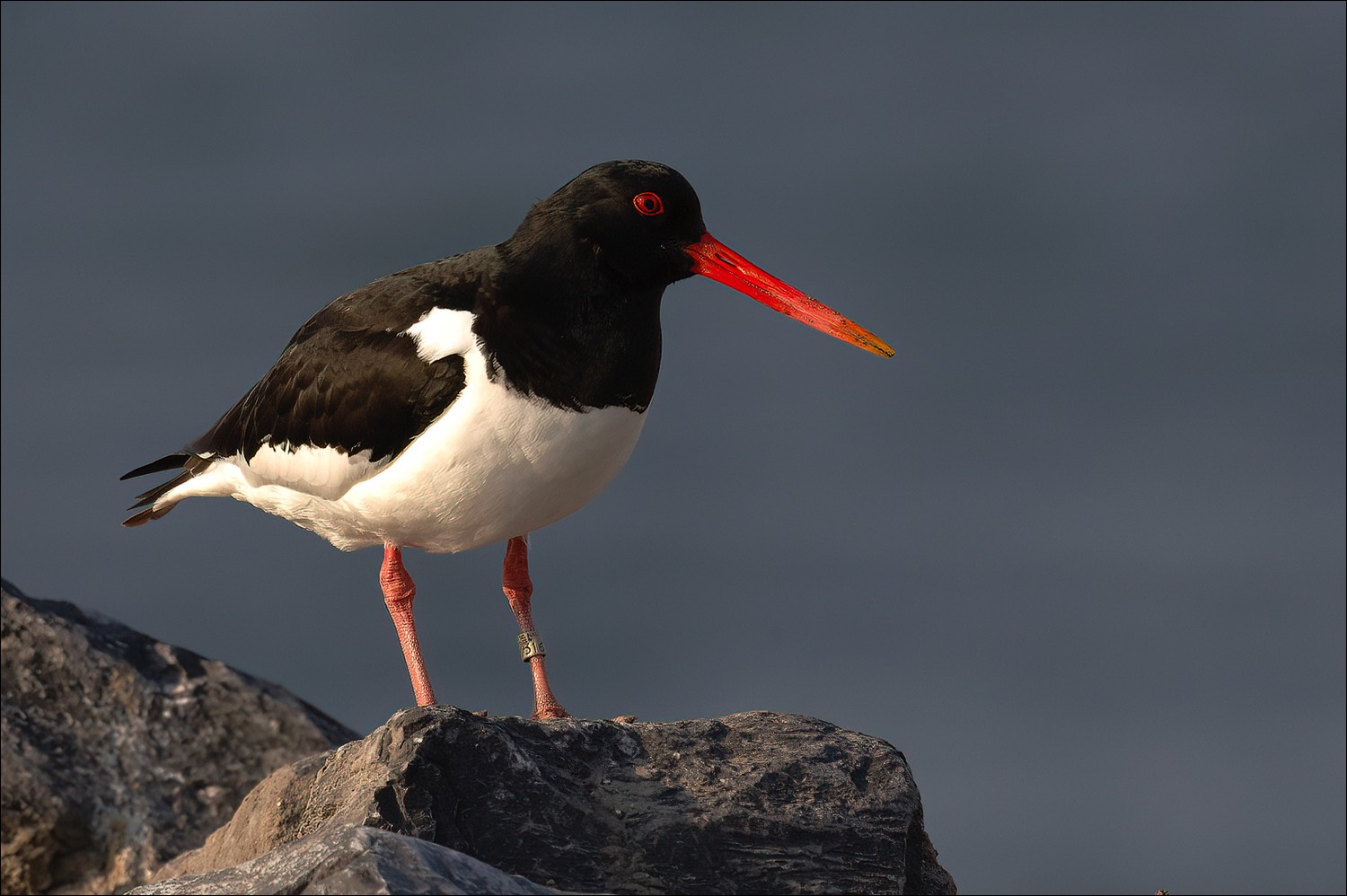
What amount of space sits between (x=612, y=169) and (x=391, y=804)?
3.35 m

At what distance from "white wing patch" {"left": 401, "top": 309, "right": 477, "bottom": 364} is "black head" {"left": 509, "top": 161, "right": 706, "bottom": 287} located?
1.61ft

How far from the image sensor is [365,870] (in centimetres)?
421

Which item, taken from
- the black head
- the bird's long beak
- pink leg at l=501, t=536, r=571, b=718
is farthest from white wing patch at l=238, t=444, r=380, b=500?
the bird's long beak

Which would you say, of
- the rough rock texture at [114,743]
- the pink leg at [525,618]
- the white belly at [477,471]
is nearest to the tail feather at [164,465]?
the rough rock texture at [114,743]

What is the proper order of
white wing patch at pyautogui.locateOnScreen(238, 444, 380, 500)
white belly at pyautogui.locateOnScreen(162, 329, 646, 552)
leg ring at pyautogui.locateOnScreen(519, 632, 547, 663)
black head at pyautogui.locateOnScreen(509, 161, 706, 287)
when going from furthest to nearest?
leg ring at pyautogui.locateOnScreen(519, 632, 547, 663)
white wing patch at pyautogui.locateOnScreen(238, 444, 380, 500)
black head at pyautogui.locateOnScreen(509, 161, 706, 287)
white belly at pyautogui.locateOnScreen(162, 329, 646, 552)

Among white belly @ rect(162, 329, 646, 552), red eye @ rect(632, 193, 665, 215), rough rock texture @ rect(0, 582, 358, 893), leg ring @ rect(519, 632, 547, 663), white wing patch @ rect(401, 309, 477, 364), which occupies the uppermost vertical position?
red eye @ rect(632, 193, 665, 215)

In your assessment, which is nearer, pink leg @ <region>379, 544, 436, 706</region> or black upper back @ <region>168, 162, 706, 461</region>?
black upper back @ <region>168, 162, 706, 461</region>

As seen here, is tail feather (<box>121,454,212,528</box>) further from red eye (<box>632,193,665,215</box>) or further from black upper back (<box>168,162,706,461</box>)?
red eye (<box>632,193,665,215</box>)

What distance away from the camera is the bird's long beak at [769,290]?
7.70 m

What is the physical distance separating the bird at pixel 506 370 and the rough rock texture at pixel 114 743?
1.90m

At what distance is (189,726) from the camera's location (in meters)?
9.30

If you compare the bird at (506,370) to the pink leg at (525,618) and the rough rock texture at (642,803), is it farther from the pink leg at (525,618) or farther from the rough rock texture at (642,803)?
the rough rock texture at (642,803)

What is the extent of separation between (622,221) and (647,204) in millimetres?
147

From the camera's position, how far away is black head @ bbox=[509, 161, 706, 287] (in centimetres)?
743
